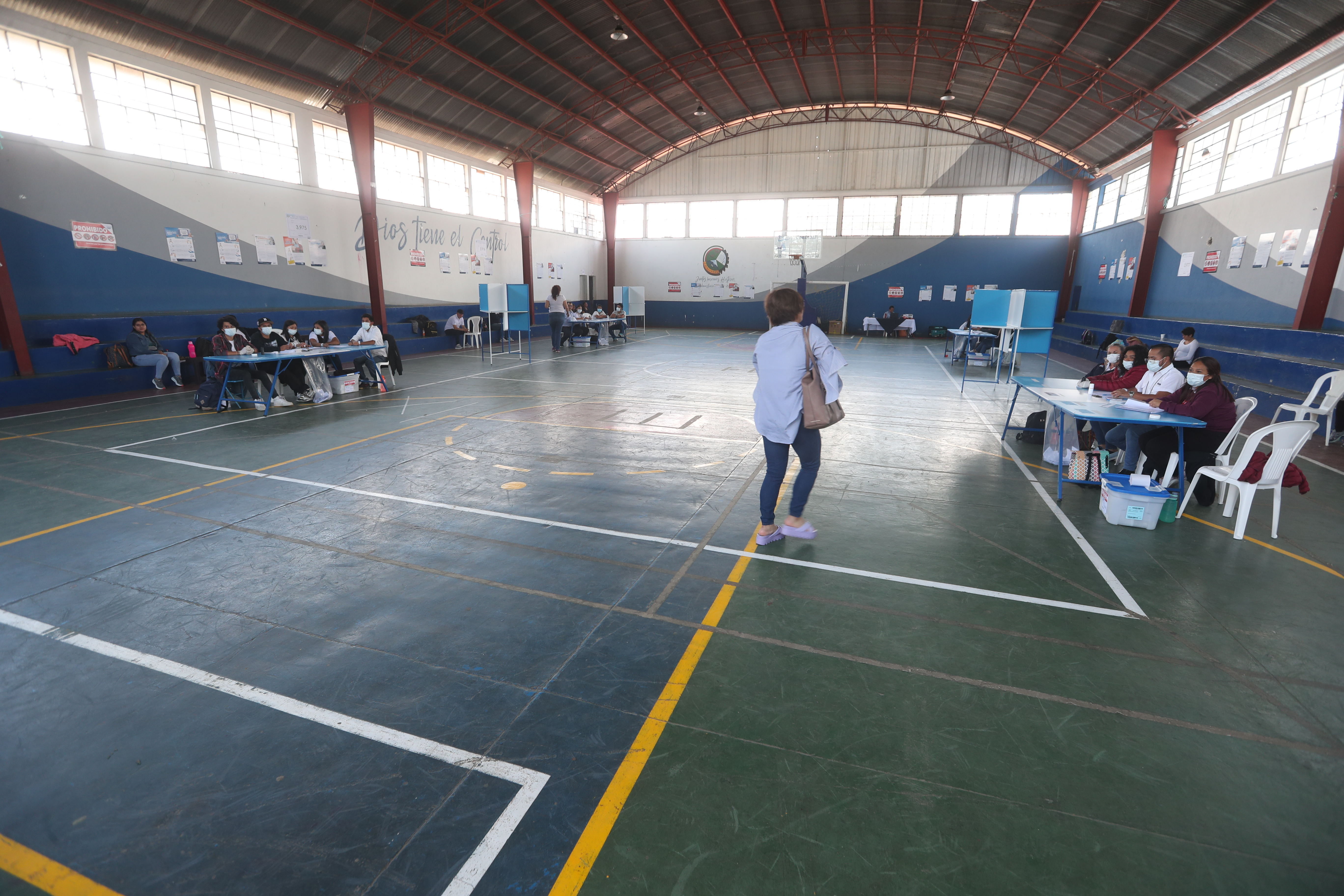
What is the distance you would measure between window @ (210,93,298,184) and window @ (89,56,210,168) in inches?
17.8

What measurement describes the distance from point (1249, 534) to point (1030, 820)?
4828mm

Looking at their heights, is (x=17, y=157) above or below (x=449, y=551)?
above

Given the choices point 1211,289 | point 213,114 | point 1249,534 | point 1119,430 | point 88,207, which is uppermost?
point 213,114

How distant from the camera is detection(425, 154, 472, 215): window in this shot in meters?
20.7

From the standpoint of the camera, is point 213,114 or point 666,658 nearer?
point 666,658

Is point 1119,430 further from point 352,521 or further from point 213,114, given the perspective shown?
point 213,114

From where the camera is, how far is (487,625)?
3.81 meters

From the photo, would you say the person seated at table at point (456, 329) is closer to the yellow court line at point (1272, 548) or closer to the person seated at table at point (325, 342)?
the person seated at table at point (325, 342)

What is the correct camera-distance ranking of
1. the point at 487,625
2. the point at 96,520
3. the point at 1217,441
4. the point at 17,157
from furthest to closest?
the point at 17,157, the point at 1217,441, the point at 96,520, the point at 487,625

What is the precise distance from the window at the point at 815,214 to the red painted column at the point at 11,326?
1059 inches

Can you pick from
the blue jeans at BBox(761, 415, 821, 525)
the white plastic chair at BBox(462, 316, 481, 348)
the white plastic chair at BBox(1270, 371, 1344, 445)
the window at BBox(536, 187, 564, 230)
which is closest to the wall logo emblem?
the window at BBox(536, 187, 564, 230)

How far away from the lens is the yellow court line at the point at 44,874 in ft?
6.97

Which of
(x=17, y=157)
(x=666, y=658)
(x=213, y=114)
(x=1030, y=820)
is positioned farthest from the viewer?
(x=213, y=114)

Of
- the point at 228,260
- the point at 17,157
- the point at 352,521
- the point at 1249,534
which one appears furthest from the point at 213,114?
the point at 1249,534
